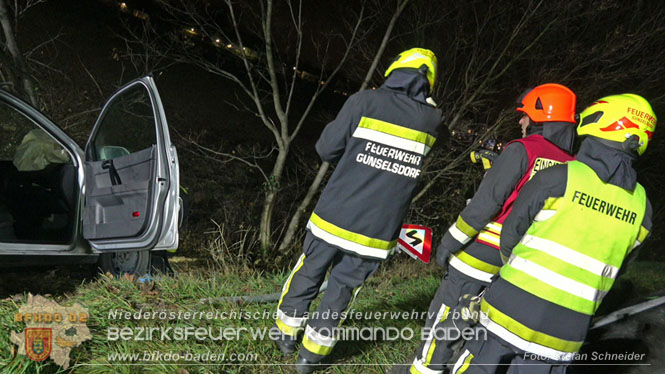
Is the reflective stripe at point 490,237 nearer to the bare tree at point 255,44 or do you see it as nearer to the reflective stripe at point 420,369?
the reflective stripe at point 420,369

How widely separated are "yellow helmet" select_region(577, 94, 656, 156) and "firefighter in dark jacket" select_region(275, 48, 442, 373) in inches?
32.2

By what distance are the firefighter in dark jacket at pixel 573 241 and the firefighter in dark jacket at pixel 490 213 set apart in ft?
1.43

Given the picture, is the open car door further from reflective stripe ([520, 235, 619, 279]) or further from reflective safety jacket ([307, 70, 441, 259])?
reflective stripe ([520, 235, 619, 279])

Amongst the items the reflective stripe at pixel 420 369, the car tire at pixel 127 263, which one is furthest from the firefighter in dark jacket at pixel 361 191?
the car tire at pixel 127 263

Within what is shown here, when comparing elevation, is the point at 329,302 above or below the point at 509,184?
below

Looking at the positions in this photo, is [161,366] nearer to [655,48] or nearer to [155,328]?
[155,328]

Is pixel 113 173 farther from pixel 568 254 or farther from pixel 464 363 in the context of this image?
pixel 568 254

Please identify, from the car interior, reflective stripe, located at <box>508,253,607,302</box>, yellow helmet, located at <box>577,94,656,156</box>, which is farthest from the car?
yellow helmet, located at <box>577,94,656,156</box>

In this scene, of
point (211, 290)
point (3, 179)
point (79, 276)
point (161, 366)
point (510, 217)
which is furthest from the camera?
point (79, 276)

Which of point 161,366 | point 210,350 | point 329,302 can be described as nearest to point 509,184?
point 329,302

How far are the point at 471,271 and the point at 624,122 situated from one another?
46.9 inches

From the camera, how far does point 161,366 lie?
2.20 metres

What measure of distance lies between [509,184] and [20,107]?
396cm

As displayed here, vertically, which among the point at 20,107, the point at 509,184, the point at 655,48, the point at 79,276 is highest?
the point at 655,48
